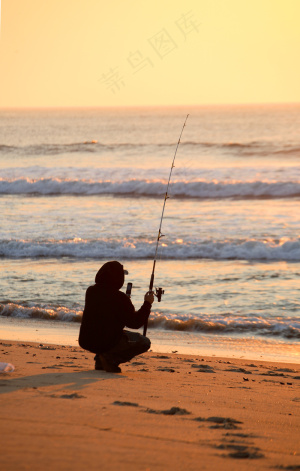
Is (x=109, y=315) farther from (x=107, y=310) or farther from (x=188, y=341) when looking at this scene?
(x=188, y=341)

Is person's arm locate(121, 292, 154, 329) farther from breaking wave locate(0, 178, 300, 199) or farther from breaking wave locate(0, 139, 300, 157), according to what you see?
breaking wave locate(0, 139, 300, 157)

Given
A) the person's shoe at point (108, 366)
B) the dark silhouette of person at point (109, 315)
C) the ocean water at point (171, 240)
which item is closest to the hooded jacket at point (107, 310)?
the dark silhouette of person at point (109, 315)

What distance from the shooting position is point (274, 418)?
12.2 feet

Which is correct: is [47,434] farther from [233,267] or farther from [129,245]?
[129,245]

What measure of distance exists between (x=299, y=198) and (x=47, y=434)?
17.3 meters

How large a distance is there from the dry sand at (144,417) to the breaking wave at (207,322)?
1.84 m

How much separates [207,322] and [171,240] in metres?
5.43

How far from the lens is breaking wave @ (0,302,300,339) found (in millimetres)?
7211

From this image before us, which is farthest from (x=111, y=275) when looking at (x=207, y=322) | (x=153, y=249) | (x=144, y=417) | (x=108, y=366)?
(x=153, y=249)

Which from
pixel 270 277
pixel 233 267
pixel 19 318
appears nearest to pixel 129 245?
pixel 233 267

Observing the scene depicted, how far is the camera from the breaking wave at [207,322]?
7.21 m

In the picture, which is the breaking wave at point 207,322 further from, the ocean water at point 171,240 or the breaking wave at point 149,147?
the breaking wave at point 149,147

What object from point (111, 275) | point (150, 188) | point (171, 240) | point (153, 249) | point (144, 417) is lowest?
point (144, 417)

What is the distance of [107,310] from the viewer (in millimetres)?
4535
